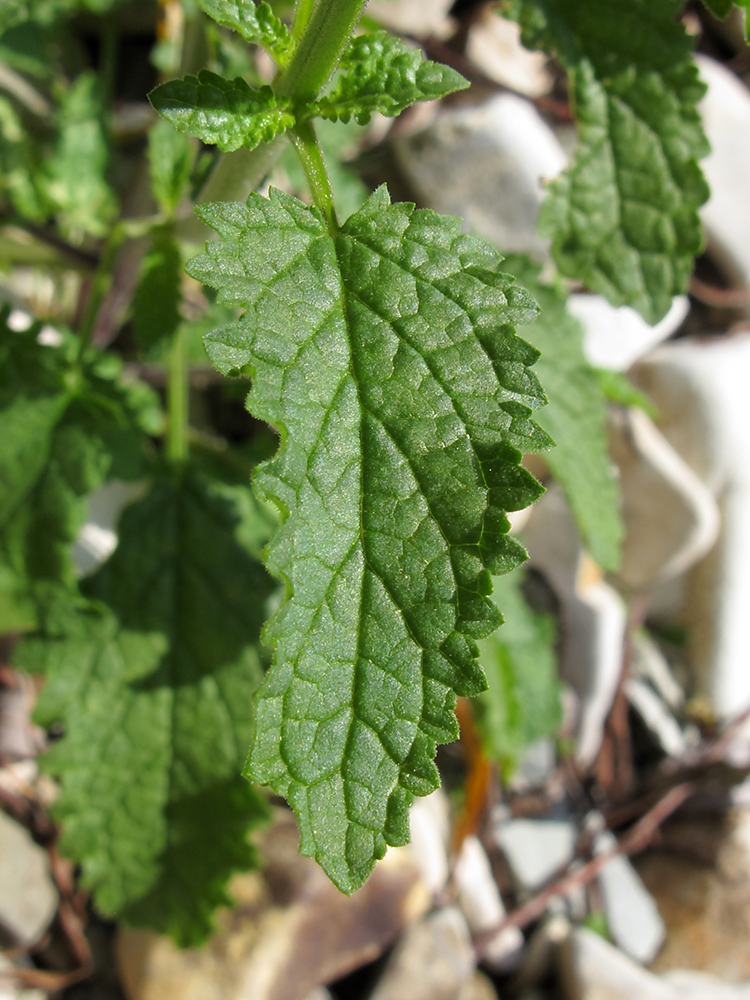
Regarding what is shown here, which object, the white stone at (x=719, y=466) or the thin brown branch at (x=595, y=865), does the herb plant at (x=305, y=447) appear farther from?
the white stone at (x=719, y=466)

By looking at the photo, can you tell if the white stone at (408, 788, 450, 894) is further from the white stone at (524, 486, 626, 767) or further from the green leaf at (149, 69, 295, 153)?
the green leaf at (149, 69, 295, 153)

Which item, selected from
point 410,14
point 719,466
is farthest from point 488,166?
point 719,466

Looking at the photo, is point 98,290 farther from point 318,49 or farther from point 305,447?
point 305,447

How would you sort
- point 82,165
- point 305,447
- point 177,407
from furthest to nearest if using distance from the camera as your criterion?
1. point 82,165
2. point 177,407
3. point 305,447

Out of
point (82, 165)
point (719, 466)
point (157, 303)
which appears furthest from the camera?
point (719, 466)

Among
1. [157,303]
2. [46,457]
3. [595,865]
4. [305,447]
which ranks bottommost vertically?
[595,865]

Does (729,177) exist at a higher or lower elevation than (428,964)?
higher

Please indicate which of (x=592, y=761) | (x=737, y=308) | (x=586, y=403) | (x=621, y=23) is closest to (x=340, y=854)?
(x=586, y=403)
